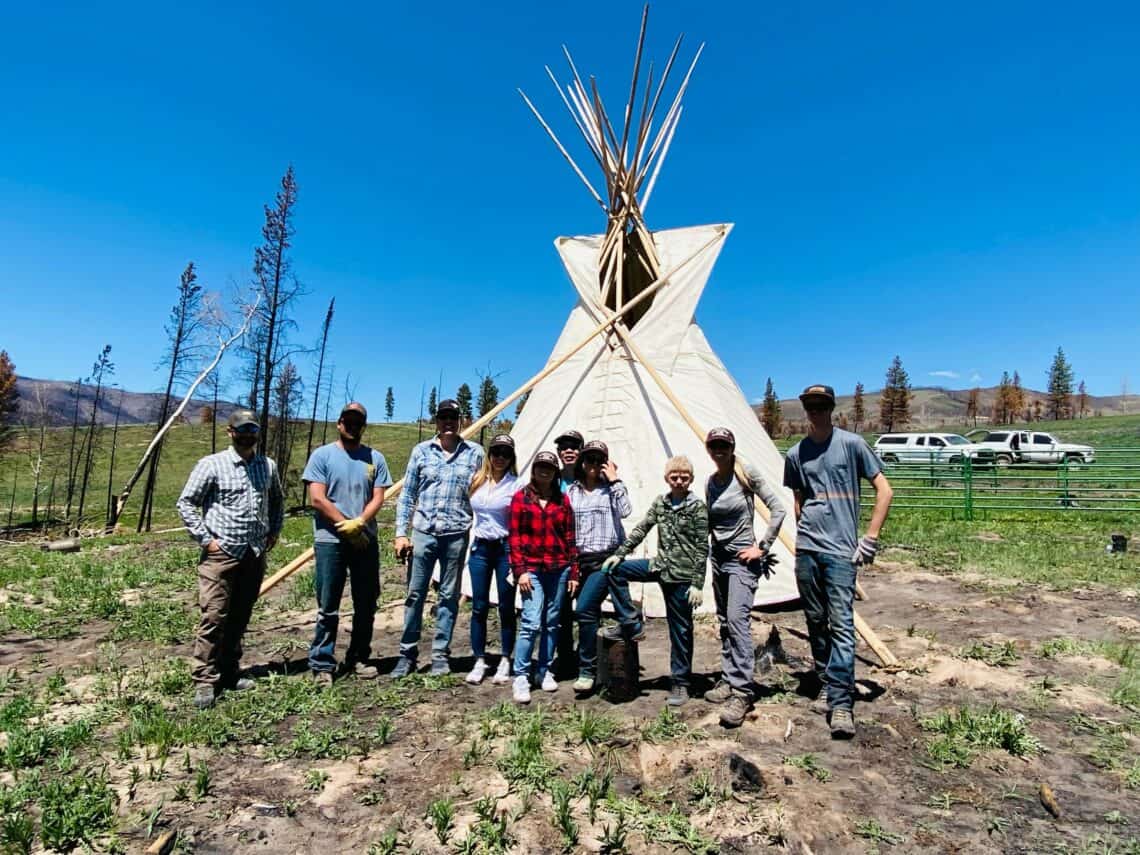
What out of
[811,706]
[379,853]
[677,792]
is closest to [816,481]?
[811,706]

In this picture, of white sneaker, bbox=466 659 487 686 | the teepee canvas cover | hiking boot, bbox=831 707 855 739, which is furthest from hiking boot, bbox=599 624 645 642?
the teepee canvas cover

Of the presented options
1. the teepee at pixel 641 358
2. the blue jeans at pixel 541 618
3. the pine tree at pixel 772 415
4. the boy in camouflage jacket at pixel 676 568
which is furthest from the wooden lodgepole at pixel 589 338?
the pine tree at pixel 772 415

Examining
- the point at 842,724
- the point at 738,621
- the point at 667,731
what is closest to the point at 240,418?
the point at 667,731

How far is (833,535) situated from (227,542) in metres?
3.71

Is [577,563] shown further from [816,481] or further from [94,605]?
[94,605]

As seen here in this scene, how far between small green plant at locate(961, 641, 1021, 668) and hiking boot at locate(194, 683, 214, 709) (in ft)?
17.0

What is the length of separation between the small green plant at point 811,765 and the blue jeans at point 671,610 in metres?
0.85

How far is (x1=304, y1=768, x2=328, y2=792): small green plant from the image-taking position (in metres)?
2.81

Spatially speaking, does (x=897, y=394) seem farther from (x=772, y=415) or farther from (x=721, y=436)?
(x=721, y=436)

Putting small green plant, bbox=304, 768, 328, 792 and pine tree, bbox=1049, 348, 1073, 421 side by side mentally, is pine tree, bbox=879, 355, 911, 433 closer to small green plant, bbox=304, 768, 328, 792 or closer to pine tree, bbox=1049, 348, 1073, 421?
pine tree, bbox=1049, 348, 1073, 421

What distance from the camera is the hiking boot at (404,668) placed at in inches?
166

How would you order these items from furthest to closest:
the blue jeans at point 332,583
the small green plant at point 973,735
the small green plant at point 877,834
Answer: the blue jeans at point 332,583 → the small green plant at point 973,735 → the small green plant at point 877,834

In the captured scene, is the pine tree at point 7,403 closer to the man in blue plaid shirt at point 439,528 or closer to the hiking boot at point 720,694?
the man in blue plaid shirt at point 439,528

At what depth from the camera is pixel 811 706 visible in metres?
3.72
